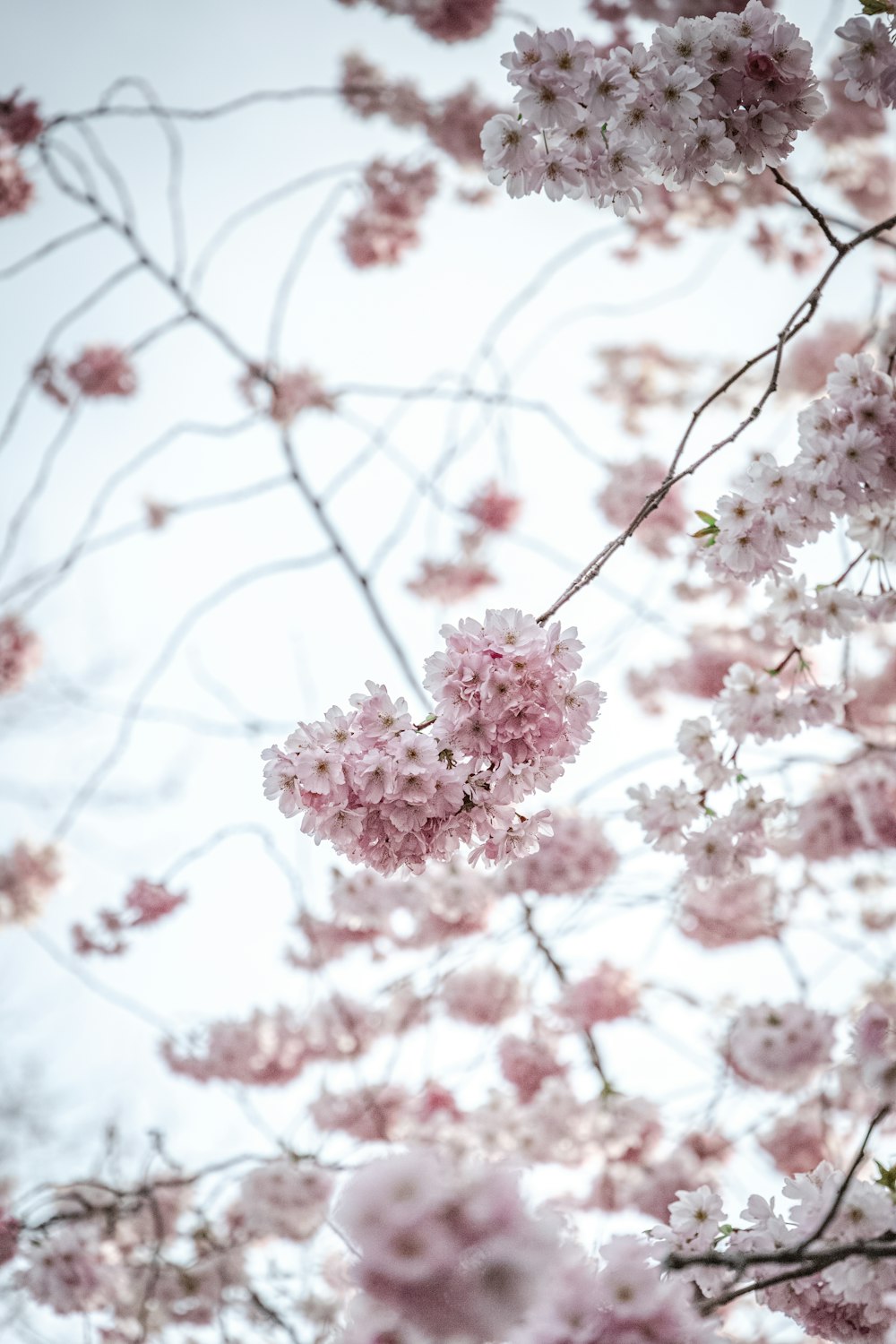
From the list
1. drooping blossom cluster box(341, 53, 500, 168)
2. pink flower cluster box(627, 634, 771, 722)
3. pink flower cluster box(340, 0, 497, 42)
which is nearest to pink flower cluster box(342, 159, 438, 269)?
drooping blossom cluster box(341, 53, 500, 168)

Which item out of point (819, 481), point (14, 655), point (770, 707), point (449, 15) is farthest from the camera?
point (14, 655)

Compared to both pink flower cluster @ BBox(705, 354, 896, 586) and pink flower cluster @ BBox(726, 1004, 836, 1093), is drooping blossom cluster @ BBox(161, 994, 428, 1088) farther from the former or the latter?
pink flower cluster @ BBox(705, 354, 896, 586)

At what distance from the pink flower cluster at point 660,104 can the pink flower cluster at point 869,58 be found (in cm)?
8

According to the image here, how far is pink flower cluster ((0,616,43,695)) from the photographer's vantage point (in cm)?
521

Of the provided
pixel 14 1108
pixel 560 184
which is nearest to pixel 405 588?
pixel 560 184

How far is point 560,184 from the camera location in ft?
5.37

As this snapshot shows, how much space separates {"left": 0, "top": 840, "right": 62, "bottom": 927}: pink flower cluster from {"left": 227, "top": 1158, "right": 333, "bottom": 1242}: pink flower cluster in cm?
276

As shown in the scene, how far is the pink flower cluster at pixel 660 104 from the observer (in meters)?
1.55

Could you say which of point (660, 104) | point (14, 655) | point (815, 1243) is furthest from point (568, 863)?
point (14, 655)

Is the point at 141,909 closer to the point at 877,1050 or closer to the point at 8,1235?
the point at 8,1235

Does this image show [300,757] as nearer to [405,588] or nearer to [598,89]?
[598,89]

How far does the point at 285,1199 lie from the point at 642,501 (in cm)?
392

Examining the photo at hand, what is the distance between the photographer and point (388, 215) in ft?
17.2

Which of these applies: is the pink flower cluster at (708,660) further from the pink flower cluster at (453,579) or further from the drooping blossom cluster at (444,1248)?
the drooping blossom cluster at (444,1248)
